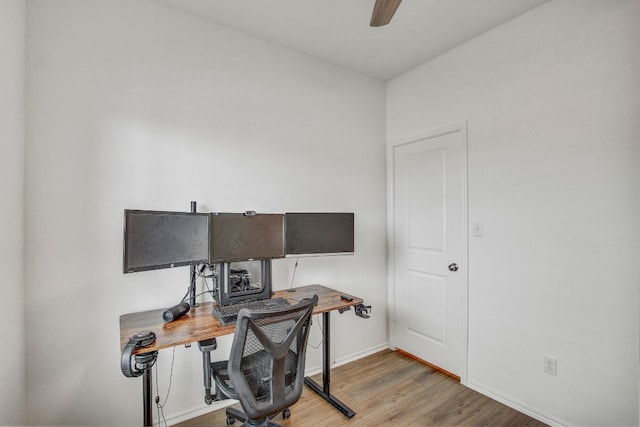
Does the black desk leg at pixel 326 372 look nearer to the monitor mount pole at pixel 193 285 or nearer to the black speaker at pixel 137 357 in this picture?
the monitor mount pole at pixel 193 285

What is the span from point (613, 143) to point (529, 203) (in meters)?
0.55

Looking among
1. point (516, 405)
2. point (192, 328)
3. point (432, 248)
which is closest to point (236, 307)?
point (192, 328)

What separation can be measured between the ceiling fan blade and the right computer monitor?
1.34 metres

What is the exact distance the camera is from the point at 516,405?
2.18 metres

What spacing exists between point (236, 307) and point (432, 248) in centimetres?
182

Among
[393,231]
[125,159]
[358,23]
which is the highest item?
[358,23]

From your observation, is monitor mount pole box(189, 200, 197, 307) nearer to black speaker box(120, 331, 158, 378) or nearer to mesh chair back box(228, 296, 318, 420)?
black speaker box(120, 331, 158, 378)

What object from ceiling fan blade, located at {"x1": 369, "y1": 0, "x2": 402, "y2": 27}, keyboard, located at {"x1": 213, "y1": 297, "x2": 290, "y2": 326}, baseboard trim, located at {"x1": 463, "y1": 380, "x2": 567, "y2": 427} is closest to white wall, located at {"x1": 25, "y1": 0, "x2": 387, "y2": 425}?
keyboard, located at {"x1": 213, "y1": 297, "x2": 290, "y2": 326}

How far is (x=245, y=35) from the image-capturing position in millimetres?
2391

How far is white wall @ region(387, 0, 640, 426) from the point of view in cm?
176

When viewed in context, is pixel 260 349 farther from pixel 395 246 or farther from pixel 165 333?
pixel 395 246

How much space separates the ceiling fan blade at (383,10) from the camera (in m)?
1.49

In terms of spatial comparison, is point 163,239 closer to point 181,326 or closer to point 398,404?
point 181,326

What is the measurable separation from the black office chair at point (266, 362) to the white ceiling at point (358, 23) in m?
1.97
